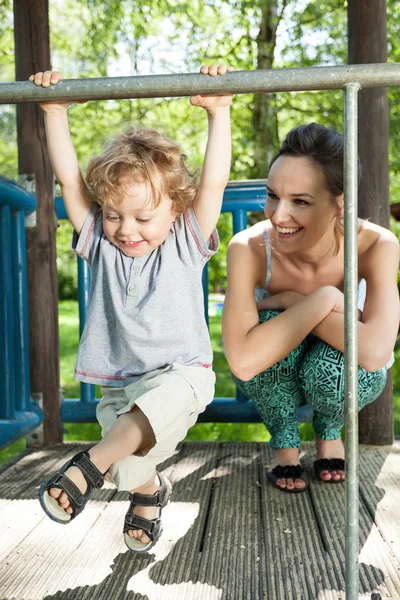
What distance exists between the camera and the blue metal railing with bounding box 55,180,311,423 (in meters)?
2.77

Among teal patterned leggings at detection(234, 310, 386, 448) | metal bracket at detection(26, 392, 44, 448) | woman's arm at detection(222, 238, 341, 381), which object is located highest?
woman's arm at detection(222, 238, 341, 381)

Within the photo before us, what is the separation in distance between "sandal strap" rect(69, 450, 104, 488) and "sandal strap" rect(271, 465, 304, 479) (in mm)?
836

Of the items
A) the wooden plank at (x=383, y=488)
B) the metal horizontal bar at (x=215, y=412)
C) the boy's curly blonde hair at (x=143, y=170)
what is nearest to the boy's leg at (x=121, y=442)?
the boy's curly blonde hair at (x=143, y=170)

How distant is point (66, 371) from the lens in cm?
543

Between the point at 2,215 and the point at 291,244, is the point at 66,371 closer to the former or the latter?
the point at 2,215

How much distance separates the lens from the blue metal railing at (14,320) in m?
2.56

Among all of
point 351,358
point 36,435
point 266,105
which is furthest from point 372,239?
point 266,105

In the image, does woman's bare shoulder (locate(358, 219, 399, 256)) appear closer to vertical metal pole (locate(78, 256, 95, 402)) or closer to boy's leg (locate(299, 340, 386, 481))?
boy's leg (locate(299, 340, 386, 481))

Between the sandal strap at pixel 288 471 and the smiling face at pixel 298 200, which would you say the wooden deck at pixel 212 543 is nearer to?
the sandal strap at pixel 288 471

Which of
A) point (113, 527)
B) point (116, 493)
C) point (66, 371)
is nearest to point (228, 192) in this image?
point (116, 493)

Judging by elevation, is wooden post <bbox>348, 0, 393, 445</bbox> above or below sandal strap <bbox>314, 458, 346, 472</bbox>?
above

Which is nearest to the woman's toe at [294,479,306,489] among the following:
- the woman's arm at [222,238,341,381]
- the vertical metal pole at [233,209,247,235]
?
the woman's arm at [222,238,341,381]

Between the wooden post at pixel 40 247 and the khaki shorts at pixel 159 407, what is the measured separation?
1.11 metres

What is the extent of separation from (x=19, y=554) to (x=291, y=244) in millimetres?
1062
